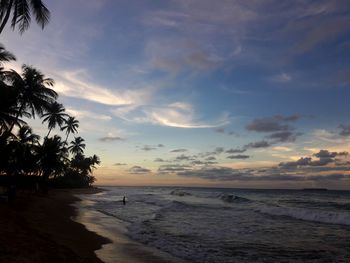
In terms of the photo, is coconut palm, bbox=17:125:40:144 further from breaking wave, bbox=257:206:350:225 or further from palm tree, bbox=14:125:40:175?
breaking wave, bbox=257:206:350:225

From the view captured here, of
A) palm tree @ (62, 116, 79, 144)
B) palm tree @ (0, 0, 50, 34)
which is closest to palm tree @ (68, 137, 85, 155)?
palm tree @ (62, 116, 79, 144)

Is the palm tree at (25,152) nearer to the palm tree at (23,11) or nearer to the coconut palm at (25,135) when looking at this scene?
the coconut palm at (25,135)

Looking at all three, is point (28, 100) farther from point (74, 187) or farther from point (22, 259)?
point (74, 187)

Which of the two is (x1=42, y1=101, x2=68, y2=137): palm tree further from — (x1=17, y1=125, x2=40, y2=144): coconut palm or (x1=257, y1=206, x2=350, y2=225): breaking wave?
(x1=257, y1=206, x2=350, y2=225): breaking wave

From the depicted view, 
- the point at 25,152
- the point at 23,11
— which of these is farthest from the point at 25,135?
the point at 23,11

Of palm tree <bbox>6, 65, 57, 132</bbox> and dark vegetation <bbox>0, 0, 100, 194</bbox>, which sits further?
palm tree <bbox>6, 65, 57, 132</bbox>

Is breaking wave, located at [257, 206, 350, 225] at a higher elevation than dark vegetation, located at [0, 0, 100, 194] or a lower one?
lower

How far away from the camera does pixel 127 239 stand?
16.6m

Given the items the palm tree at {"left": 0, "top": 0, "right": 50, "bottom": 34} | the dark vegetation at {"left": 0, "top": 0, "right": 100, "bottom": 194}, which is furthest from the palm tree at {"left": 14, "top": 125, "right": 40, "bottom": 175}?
the palm tree at {"left": 0, "top": 0, "right": 50, "bottom": 34}

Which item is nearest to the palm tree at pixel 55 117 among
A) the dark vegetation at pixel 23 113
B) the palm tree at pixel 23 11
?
the dark vegetation at pixel 23 113

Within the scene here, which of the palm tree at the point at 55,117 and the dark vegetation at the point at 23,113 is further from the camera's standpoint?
the palm tree at the point at 55,117

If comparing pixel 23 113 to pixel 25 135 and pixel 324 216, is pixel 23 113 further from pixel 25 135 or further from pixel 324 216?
pixel 324 216

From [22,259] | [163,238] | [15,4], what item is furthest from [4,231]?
[15,4]

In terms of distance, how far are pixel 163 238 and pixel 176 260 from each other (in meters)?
4.70
